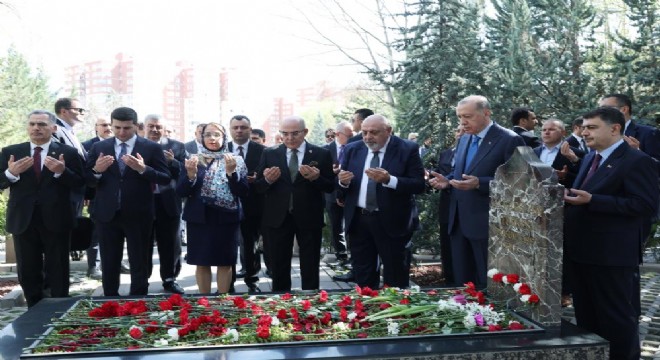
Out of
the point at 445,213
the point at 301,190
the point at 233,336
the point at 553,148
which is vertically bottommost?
the point at 233,336

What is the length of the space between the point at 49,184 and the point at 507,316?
15.8 feet

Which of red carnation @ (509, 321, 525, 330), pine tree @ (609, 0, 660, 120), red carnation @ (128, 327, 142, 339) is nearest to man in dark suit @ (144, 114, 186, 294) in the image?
red carnation @ (128, 327, 142, 339)

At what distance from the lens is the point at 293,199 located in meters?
7.37

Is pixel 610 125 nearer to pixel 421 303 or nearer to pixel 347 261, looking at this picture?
pixel 421 303

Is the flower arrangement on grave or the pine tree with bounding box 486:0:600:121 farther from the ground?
the pine tree with bounding box 486:0:600:121

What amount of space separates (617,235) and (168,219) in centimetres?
560

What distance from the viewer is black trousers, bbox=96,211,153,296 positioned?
7.33m

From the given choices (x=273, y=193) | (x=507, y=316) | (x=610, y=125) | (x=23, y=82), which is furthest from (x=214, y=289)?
(x=23, y=82)

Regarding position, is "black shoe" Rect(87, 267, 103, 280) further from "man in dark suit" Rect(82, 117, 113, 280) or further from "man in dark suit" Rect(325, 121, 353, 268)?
"man in dark suit" Rect(325, 121, 353, 268)

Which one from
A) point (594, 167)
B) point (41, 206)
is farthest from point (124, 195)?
point (594, 167)

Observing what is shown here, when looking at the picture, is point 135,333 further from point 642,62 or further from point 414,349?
point 642,62

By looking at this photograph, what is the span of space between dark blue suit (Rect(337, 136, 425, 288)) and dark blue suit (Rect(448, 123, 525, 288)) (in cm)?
72

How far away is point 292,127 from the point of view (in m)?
7.29

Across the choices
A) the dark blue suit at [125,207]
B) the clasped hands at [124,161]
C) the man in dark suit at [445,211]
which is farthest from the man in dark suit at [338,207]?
the clasped hands at [124,161]
